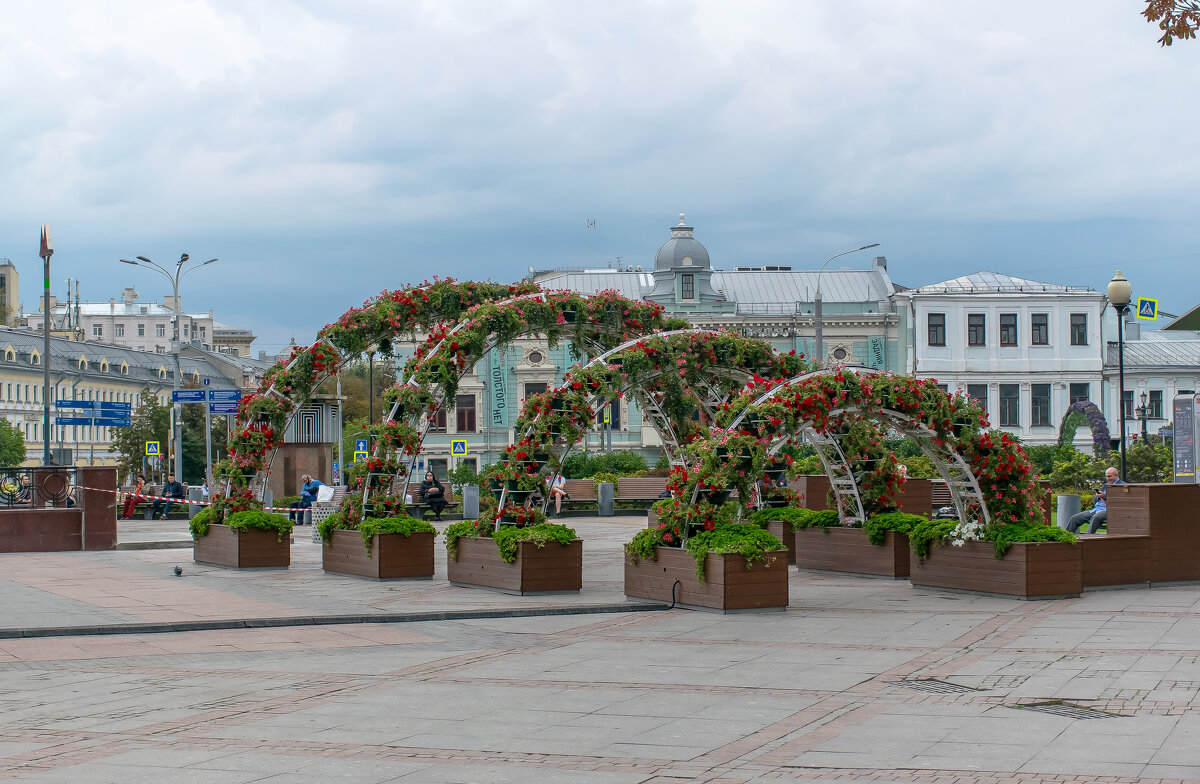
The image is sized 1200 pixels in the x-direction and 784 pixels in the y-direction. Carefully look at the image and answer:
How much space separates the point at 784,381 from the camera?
17.0 meters

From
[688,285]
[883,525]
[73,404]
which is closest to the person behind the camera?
[883,525]

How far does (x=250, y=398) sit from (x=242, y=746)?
1342cm

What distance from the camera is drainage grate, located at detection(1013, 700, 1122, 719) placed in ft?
31.2

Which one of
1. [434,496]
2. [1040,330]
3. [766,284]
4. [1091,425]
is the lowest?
[434,496]

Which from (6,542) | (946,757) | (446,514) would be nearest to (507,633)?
(946,757)

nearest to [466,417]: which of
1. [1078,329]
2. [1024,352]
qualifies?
[1024,352]

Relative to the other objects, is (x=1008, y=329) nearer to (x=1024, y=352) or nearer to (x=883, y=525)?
(x=1024, y=352)

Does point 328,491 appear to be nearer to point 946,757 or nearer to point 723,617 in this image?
point 723,617

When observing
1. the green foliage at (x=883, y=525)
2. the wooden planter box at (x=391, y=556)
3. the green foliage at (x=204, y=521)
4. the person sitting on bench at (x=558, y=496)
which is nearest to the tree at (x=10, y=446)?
the person sitting on bench at (x=558, y=496)

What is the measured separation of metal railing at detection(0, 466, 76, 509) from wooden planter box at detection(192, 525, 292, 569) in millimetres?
5231

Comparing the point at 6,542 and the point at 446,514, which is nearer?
the point at 6,542

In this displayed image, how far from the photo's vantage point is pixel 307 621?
15.1m

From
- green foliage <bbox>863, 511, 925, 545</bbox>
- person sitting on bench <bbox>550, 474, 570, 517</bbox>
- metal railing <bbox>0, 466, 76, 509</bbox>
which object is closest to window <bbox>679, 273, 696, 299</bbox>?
person sitting on bench <bbox>550, 474, 570, 517</bbox>

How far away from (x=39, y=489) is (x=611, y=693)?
18203mm
